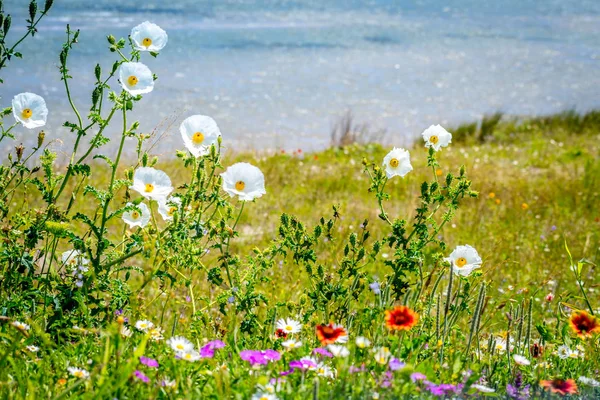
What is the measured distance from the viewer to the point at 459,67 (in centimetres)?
2153

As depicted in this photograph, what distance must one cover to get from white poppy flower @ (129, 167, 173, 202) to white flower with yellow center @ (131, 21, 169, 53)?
59cm

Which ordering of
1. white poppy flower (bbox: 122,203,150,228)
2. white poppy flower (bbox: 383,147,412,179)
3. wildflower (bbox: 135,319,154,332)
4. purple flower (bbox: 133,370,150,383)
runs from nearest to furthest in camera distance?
purple flower (bbox: 133,370,150,383) < wildflower (bbox: 135,319,154,332) < white poppy flower (bbox: 122,203,150,228) < white poppy flower (bbox: 383,147,412,179)

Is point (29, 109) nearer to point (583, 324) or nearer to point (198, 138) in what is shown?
point (198, 138)

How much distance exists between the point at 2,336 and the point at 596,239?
4978 millimetres

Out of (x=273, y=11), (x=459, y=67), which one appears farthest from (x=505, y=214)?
(x=273, y=11)

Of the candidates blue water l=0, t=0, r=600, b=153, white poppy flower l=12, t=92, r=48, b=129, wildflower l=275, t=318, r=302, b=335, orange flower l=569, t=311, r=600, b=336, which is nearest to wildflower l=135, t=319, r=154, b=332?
wildflower l=275, t=318, r=302, b=335

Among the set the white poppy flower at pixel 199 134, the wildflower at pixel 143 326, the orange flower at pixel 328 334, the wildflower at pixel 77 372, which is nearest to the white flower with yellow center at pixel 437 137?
the white poppy flower at pixel 199 134

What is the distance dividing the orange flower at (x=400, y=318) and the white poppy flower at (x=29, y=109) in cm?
173

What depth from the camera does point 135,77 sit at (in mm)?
2793

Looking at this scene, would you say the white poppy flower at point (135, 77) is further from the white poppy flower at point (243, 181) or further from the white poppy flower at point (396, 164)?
the white poppy flower at point (396, 164)

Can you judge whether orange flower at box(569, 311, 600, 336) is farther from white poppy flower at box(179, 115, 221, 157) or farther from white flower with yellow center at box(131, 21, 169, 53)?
white flower with yellow center at box(131, 21, 169, 53)

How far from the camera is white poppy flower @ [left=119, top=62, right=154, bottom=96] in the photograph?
2773 mm

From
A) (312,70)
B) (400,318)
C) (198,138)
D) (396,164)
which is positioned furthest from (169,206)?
(312,70)

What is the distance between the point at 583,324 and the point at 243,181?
1281 millimetres
